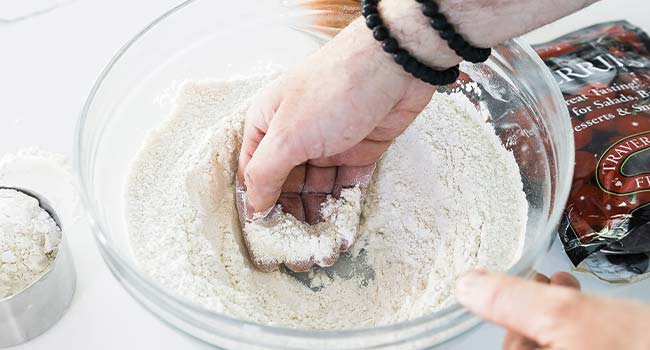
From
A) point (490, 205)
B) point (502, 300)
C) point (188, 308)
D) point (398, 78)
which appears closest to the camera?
point (502, 300)

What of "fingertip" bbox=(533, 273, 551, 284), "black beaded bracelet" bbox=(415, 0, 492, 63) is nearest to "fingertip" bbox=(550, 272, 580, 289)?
"fingertip" bbox=(533, 273, 551, 284)

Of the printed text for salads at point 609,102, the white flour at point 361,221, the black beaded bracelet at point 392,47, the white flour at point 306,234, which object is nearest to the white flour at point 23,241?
the white flour at point 361,221

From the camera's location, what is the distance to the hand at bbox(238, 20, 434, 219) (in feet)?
2.60

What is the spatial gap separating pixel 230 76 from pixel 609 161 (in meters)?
0.54

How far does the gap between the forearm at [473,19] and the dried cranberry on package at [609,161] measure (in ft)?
0.86

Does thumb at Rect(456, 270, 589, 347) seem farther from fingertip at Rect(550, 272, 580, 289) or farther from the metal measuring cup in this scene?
the metal measuring cup

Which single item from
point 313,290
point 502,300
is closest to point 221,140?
point 313,290

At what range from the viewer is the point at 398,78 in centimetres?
79

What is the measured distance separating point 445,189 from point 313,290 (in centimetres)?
21

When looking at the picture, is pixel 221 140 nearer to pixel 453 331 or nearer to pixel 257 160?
pixel 257 160

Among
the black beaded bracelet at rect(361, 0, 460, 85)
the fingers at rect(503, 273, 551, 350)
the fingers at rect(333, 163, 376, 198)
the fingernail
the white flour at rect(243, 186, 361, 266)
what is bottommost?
the white flour at rect(243, 186, 361, 266)

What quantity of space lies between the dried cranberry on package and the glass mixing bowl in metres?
0.07

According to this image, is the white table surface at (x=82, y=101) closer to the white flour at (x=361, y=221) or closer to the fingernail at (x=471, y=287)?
the white flour at (x=361, y=221)

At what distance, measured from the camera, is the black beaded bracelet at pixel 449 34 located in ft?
2.37
